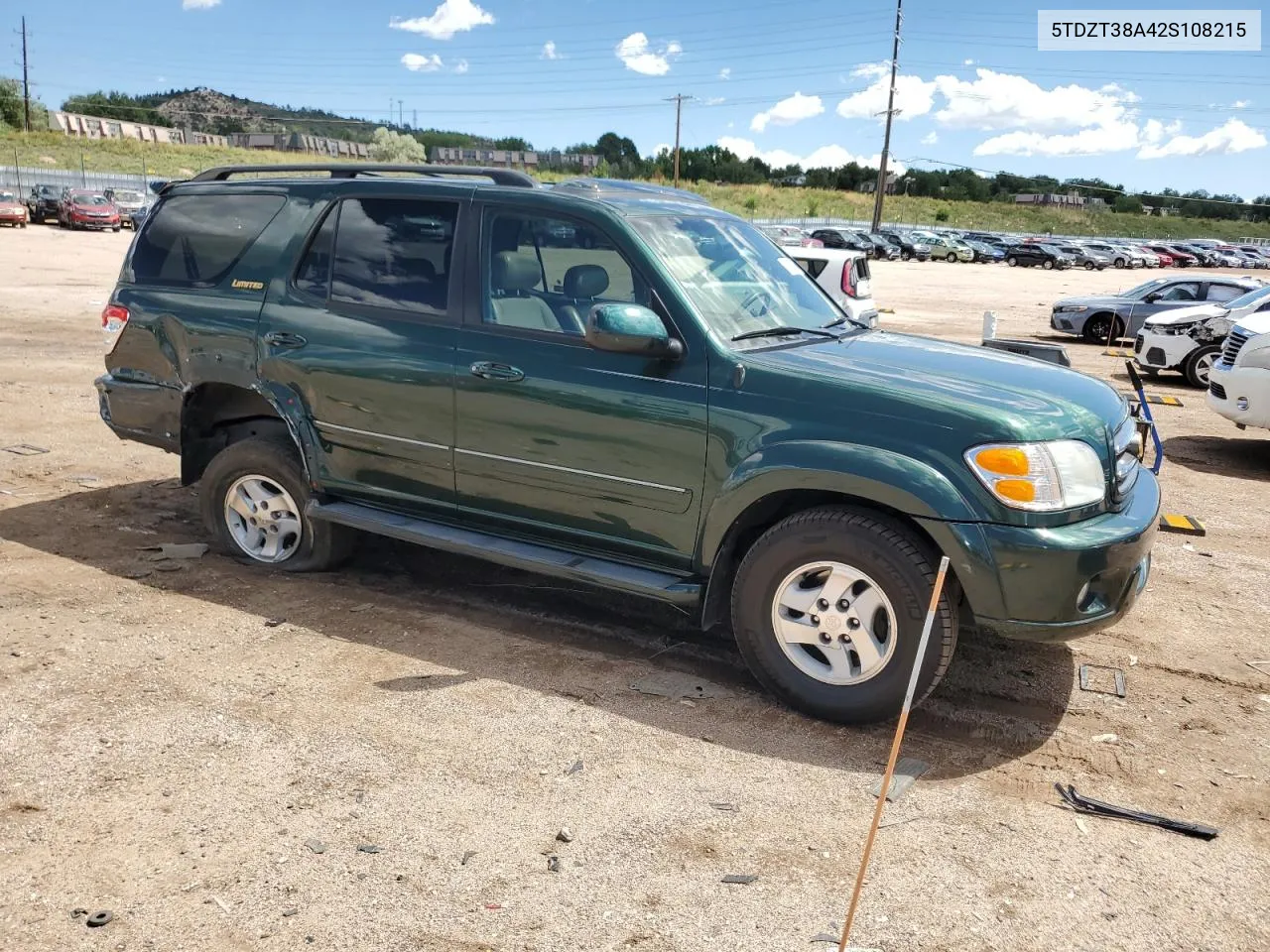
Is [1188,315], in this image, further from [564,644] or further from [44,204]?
[44,204]

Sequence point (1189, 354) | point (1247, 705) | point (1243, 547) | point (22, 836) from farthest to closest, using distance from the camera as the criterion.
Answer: point (1189, 354) → point (1243, 547) → point (1247, 705) → point (22, 836)

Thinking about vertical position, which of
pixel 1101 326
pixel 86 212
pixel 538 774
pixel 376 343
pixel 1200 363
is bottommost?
pixel 538 774

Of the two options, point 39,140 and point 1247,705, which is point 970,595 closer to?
point 1247,705

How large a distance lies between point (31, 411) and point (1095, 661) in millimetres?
8811

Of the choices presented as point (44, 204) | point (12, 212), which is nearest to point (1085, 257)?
point (44, 204)

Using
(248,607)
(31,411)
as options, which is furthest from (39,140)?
(248,607)

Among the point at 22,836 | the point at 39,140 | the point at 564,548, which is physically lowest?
the point at 22,836

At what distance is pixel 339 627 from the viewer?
4.98m

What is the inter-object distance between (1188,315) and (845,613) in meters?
13.1

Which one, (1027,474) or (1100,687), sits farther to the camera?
(1100,687)

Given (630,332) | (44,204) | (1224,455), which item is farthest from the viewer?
(44,204)

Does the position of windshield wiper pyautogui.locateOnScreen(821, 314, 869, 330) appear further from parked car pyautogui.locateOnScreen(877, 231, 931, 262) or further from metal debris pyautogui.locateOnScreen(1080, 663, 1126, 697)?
parked car pyautogui.locateOnScreen(877, 231, 931, 262)

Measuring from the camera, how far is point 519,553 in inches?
183

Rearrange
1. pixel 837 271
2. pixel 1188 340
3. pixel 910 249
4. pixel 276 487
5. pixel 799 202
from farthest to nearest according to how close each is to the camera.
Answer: pixel 799 202 < pixel 910 249 < pixel 1188 340 < pixel 837 271 < pixel 276 487
